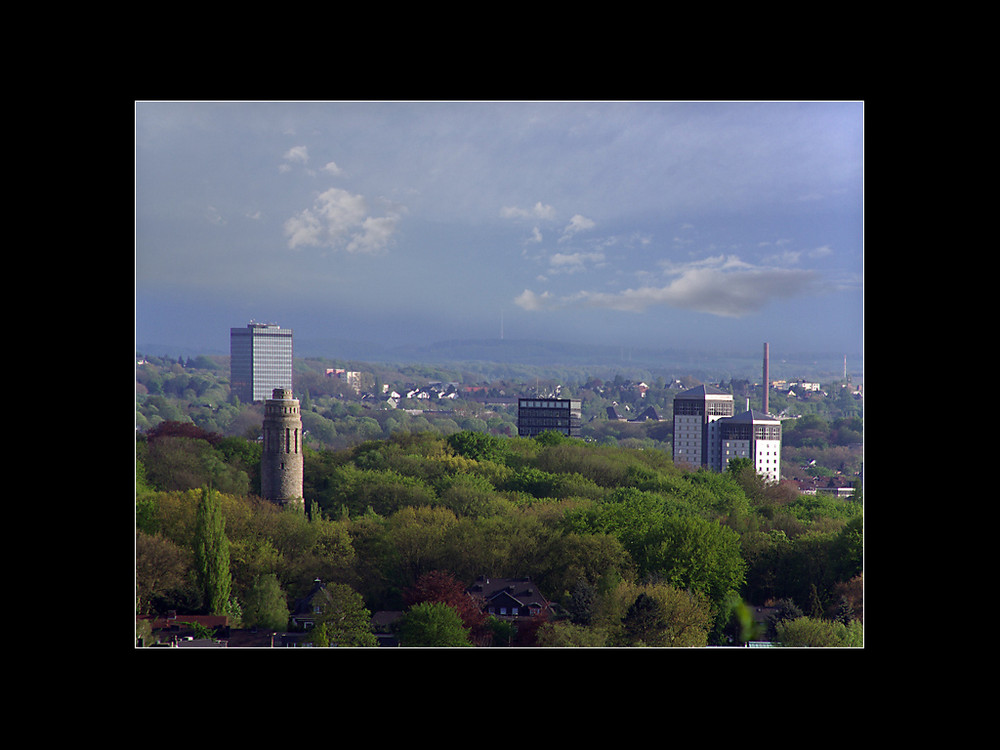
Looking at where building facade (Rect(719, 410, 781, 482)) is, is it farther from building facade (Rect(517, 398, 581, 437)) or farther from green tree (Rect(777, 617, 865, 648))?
green tree (Rect(777, 617, 865, 648))

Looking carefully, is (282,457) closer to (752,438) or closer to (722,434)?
(722,434)

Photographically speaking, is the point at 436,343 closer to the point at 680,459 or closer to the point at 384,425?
the point at 384,425

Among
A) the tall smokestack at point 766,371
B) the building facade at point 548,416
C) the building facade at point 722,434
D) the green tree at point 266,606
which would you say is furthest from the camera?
the building facade at point 548,416

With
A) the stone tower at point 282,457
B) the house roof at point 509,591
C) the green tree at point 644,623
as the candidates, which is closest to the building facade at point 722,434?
the stone tower at point 282,457

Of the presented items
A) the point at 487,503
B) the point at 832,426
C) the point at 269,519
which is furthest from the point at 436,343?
the point at 832,426

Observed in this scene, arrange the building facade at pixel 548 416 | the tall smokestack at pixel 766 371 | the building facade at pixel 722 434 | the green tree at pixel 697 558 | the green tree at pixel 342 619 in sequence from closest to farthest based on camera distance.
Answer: the green tree at pixel 342 619 → the green tree at pixel 697 558 → the tall smokestack at pixel 766 371 → the building facade at pixel 722 434 → the building facade at pixel 548 416

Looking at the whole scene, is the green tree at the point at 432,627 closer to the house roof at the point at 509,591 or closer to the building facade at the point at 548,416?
the house roof at the point at 509,591

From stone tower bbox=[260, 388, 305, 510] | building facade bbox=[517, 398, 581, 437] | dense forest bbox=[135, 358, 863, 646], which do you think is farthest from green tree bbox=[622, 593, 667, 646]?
building facade bbox=[517, 398, 581, 437]
